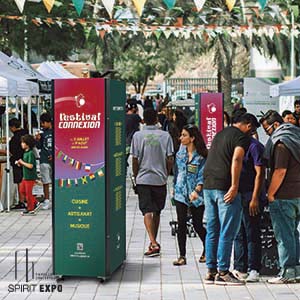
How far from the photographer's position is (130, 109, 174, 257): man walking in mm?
10414

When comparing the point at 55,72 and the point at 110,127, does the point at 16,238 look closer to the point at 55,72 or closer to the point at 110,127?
the point at 110,127

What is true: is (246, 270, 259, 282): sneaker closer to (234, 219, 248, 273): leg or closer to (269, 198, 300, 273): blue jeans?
(234, 219, 248, 273): leg

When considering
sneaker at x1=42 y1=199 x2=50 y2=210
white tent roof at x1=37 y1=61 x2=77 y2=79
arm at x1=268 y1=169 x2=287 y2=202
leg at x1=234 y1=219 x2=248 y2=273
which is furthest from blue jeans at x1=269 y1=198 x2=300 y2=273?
white tent roof at x1=37 y1=61 x2=77 y2=79

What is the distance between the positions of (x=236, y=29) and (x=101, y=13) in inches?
344

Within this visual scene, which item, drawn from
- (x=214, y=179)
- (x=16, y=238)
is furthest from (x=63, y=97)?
(x=16, y=238)

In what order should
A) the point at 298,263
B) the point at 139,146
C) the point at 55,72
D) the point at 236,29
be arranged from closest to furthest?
the point at 298,263
the point at 139,146
the point at 55,72
the point at 236,29

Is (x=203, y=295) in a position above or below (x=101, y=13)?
below

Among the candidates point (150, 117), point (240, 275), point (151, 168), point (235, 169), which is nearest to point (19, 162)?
point (150, 117)

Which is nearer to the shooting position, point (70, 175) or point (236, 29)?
point (70, 175)

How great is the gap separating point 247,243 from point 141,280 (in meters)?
1.20

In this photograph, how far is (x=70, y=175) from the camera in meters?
8.89

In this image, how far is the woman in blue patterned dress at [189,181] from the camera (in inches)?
386

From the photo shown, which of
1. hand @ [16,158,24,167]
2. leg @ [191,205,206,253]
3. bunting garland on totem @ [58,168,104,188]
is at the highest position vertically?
bunting garland on totem @ [58,168,104,188]

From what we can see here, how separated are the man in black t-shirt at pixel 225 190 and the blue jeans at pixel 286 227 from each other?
16.4 inches
